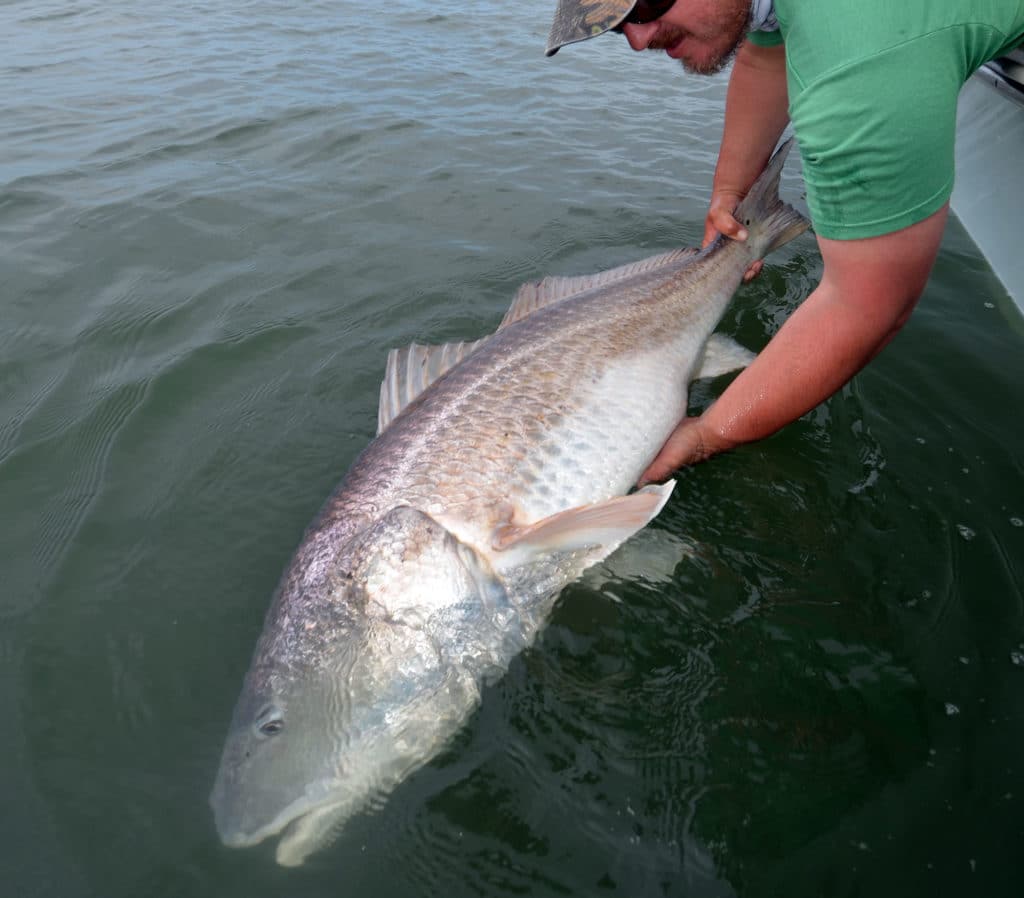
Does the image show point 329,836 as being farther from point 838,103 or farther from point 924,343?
point 924,343

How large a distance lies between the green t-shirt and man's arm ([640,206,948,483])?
74mm

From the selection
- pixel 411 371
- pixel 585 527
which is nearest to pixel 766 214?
pixel 411 371

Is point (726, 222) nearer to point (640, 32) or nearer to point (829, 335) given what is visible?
point (640, 32)

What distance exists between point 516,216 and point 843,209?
3720 mm

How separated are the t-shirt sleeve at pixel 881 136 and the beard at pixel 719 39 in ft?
2.10

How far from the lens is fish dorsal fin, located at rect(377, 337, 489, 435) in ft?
9.52

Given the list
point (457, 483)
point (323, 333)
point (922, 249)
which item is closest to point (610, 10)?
point (922, 249)

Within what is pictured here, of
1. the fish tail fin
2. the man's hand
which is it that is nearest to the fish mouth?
the man's hand

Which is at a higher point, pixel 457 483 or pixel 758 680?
pixel 457 483

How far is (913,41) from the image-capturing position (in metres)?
1.72

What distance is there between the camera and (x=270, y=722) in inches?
78.8

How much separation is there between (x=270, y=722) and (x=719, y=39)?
2.58 m

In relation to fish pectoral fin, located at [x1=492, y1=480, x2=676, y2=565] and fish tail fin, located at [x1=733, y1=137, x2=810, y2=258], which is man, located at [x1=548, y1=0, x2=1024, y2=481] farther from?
fish tail fin, located at [x1=733, y1=137, x2=810, y2=258]

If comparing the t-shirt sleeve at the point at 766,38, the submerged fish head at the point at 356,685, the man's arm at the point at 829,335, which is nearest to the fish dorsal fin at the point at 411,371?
the submerged fish head at the point at 356,685
